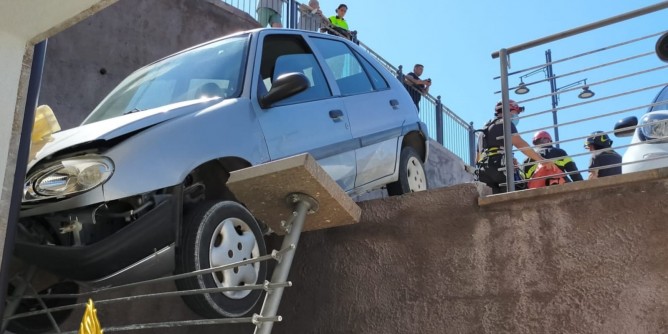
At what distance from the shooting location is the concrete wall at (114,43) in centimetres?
795

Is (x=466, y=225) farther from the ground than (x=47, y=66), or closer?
closer

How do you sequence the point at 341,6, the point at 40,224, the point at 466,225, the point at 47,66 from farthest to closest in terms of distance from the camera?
the point at 341,6 < the point at 47,66 < the point at 466,225 < the point at 40,224

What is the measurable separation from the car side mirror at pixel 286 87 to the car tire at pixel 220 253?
762 millimetres

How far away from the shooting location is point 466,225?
4.62m

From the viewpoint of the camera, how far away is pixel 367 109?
5.91 metres

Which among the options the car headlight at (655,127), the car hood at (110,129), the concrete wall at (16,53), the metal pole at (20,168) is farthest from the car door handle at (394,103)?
the concrete wall at (16,53)

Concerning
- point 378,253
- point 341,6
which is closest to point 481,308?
point 378,253

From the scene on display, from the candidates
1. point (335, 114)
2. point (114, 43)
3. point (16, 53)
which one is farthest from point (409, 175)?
point (16, 53)

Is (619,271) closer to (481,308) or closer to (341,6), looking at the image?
(481,308)

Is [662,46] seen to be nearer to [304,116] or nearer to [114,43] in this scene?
[304,116]

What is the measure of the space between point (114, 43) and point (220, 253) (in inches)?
213

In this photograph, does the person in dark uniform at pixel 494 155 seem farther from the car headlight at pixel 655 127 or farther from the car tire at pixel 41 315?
the car tire at pixel 41 315

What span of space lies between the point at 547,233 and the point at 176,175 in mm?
2145

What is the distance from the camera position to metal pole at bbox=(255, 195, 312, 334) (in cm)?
322
